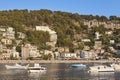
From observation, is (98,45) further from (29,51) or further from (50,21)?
(29,51)

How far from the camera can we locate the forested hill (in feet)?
538

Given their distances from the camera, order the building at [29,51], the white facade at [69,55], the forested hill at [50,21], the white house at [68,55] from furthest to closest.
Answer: the forested hill at [50,21], the white facade at [69,55], the white house at [68,55], the building at [29,51]

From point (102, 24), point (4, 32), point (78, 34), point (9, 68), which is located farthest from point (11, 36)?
point (9, 68)

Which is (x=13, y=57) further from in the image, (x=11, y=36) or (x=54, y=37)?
(x=54, y=37)

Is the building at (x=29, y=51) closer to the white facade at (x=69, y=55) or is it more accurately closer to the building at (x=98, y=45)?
the white facade at (x=69, y=55)

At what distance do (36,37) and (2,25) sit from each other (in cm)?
1416

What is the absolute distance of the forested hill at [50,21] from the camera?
164m

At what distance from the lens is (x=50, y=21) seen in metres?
178

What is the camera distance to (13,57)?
133 metres

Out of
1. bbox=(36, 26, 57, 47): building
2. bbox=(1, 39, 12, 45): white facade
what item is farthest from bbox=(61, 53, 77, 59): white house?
bbox=(1, 39, 12, 45): white facade

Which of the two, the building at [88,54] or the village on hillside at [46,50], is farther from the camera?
the building at [88,54]

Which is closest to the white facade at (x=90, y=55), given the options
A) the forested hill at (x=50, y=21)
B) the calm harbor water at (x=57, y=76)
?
the forested hill at (x=50, y=21)

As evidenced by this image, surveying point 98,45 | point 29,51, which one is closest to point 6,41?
point 29,51

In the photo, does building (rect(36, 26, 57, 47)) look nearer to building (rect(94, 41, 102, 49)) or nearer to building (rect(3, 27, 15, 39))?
building (rect(3, 27, 15, 39))
